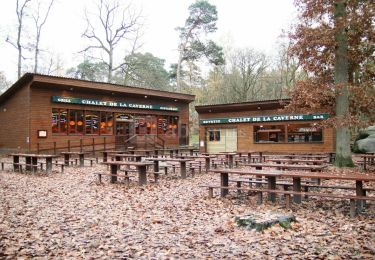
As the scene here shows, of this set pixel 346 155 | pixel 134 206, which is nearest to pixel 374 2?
pixel 346 155

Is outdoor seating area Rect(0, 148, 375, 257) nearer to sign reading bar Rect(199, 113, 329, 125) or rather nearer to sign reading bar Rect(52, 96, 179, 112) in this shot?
sign reading bar Rect(52, 96, 179, 112)

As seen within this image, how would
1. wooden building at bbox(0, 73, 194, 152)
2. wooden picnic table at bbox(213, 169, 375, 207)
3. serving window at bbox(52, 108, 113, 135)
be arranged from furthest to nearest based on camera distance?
serving window at bbox(52, 108, 113, 135) → wooden building at bbox(0, 73, 194, 152) → wooden picnic table at bbox(213, 169, 375, 207)

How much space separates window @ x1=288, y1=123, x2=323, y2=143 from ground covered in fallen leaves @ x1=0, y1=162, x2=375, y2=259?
14275 millimetres

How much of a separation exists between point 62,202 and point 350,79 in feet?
43.2

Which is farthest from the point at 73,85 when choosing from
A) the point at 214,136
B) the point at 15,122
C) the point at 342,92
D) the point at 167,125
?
the point at 342,92

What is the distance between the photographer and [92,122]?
23.0 meters

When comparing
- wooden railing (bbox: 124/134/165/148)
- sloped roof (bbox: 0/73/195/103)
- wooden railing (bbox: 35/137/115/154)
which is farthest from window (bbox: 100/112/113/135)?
sloped roof (bbox: 0/73/195/103)

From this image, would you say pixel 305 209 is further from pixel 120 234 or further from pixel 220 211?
pixel 120 234

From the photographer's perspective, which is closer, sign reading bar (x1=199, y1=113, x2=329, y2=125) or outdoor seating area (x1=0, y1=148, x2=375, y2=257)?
outdoor seating area (x1=0, y1=148, x2=375, y2=257)

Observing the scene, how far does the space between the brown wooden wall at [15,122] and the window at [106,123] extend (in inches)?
198

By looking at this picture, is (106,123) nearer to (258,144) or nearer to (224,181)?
(258,144)

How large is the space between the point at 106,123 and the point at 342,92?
1577cm

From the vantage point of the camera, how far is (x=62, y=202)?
805cm

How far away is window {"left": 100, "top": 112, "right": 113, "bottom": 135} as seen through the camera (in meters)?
23.6
